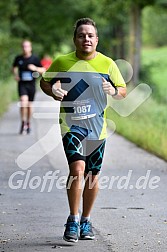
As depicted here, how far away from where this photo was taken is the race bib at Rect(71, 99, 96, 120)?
24.6ft

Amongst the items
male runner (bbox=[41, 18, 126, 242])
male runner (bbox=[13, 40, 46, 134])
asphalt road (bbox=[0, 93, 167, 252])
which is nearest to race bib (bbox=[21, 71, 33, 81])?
male runner (bbox=[13, 40, 46, 134])

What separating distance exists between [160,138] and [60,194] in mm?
5690

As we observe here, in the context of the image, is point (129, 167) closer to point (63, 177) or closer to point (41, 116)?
point (63, 177)

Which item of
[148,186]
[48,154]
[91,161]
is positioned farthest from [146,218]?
[48,154]

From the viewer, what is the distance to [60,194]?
408 inches

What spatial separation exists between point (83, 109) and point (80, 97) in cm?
11

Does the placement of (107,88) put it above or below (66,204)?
above

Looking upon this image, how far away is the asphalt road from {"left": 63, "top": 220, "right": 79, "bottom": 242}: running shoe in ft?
0.17

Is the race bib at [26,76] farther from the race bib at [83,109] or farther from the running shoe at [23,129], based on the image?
the race bib at [83,109]

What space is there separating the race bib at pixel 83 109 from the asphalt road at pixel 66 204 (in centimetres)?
109

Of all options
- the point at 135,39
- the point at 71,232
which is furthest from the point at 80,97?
the point at 135,39

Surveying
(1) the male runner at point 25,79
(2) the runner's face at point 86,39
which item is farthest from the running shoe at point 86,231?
(1) the male runner at point 25,79

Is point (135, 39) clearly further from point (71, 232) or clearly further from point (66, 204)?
point (71, 232)

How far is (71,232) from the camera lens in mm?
7434
